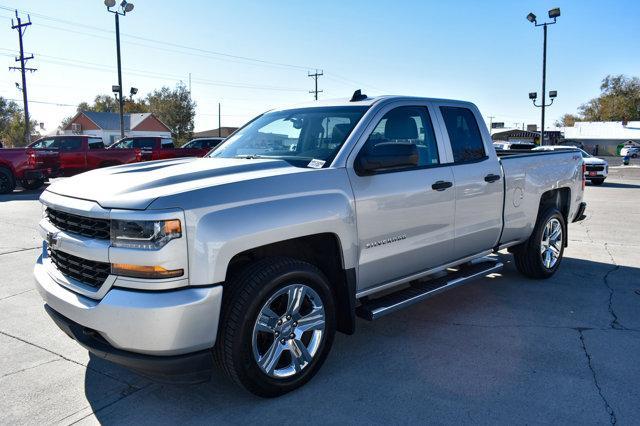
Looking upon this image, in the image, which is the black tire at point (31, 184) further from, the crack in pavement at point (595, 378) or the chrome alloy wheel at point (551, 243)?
the crack in pavement at point (595, 378)

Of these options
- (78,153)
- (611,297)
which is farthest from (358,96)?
(78,153)

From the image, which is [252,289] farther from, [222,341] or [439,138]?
[439,138]

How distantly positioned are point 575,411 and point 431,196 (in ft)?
6.03

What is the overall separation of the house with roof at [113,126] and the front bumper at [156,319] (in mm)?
71621

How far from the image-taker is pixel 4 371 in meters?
3.74

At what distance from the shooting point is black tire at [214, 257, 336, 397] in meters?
3.01

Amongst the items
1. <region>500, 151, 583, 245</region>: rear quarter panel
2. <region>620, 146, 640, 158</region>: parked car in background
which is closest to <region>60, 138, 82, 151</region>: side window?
<region>500, 151, 583, 245</region>: rear quarter panel

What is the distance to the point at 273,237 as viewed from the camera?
315 centimetres

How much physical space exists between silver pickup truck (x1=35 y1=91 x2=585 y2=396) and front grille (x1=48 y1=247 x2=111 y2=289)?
12 millimetres

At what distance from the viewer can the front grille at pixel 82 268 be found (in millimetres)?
2977

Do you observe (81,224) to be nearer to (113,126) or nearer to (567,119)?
(113,126)

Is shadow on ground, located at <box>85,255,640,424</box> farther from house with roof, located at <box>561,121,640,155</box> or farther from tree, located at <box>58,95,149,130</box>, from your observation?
tree, located at <box>58,95,149,130</box>

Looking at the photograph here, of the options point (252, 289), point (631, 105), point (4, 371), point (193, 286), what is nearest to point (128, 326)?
point (193, 286)

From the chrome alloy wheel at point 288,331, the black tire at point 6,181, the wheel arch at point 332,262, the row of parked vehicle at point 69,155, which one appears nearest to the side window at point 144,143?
the row of parked vehicle at point 69,155
